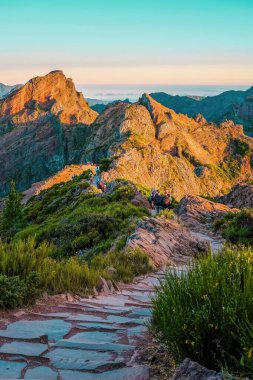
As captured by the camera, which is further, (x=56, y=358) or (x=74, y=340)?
(x=74, y=340)

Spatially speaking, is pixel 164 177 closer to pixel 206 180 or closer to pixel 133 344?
pixel 206 180

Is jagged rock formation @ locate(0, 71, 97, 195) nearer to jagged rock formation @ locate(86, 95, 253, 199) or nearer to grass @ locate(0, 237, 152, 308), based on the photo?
jagged rock formation @ locate(86, 95, 253, 199)

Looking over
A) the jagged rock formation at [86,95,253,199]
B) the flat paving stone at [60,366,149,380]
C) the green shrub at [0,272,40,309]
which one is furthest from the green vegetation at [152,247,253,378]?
the jagged rock formation at [86,95,253,199]

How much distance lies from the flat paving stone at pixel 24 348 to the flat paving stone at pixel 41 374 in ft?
1.20

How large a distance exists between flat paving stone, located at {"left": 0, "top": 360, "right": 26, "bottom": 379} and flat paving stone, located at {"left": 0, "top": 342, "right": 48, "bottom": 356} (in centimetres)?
25

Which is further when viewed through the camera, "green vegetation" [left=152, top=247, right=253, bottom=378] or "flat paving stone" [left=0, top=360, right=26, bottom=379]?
"flat paving stone" [left=0, top=360, right=26, bottom=379]

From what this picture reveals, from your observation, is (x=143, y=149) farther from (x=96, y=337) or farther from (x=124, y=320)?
A: (x=96, y=337)

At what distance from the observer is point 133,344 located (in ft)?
15.2

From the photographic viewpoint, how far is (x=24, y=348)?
175 inches

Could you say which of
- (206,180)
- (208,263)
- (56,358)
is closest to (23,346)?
(56,358)

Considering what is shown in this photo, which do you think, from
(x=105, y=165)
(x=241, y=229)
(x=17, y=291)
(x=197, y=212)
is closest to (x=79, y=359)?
(x=17, y=291)

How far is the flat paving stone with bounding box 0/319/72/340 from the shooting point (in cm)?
482

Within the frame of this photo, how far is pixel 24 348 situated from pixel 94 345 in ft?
2.30

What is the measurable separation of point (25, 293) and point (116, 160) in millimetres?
50289
